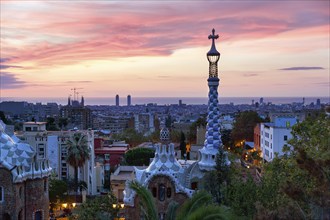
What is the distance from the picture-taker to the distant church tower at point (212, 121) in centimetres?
2267

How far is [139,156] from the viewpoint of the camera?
4188cm

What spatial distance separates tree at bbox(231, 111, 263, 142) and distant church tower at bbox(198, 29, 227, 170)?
3758 cm

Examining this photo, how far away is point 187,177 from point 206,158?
1.61 m

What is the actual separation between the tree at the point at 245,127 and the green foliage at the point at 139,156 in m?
21.9

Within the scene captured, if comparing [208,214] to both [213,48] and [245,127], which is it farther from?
[245,127]

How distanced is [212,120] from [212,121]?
0.17ft

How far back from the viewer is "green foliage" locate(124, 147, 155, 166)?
136ft

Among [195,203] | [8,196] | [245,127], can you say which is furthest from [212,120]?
[245,127]

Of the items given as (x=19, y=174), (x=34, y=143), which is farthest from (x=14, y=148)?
(x=34, y=143)

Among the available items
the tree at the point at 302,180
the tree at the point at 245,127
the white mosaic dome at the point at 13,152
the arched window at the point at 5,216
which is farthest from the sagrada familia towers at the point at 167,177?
the tree at the point at 245,127

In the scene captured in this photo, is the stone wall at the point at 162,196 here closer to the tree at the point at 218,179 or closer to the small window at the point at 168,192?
the small window at the point at 168,192

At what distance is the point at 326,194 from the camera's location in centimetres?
1005

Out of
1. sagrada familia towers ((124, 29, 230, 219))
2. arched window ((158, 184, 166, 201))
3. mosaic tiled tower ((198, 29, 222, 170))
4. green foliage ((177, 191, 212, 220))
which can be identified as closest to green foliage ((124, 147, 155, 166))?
mosaic tiled tower ((198, 29, 222, 170))

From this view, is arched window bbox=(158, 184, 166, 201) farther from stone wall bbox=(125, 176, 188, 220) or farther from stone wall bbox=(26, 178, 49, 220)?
stone wall bbox=(26, 178, 49, 220)
